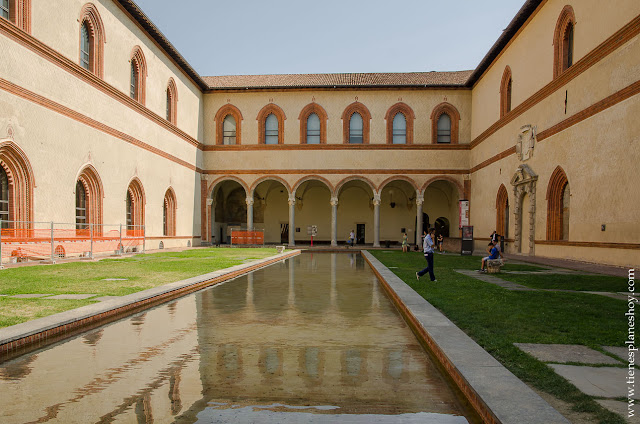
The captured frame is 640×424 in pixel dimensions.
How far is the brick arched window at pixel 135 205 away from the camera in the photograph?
22844 millimetres

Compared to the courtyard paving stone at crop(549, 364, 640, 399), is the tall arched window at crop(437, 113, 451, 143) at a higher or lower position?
higher

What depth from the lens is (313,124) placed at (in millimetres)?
32594

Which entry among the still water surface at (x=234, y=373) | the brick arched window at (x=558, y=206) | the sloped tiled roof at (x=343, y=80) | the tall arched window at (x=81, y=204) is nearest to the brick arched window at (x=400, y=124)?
the sloped tiled roof at (x=343, y=80)

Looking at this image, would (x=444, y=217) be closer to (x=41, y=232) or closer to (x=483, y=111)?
(x=483, y=111)

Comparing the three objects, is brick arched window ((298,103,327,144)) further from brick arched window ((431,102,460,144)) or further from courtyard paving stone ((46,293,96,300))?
courtyard paving stone ((46,293,96,300))

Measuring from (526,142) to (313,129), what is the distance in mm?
14838

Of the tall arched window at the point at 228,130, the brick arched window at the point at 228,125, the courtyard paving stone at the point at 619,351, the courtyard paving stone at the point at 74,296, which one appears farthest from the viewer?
the tall arched window at the point at 228,130

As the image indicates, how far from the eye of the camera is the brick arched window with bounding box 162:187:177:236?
2719 centimetres

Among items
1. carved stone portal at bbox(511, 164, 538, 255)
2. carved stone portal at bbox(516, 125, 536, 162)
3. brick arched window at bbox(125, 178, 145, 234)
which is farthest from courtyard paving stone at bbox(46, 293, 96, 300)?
carved stone portal at bbox(516, 125, 536, 162)

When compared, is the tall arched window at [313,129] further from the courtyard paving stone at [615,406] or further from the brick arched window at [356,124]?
the courtyard paving stone at [615,406]

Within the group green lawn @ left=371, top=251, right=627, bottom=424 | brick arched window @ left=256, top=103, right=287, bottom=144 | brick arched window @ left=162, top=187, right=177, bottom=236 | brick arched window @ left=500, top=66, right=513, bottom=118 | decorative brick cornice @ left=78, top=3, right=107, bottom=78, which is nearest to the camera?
green lawn @ left=371, top=251, right=627, bottom=424

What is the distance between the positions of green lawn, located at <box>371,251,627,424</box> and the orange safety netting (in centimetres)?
1134

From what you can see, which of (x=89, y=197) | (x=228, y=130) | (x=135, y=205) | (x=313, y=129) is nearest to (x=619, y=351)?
(x=89, y=197)

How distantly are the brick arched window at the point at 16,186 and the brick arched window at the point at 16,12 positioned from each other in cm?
386
